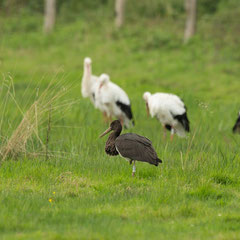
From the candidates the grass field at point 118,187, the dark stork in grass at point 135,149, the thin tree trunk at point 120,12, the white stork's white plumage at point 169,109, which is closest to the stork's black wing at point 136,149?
the dark stork in grass at point 135,149

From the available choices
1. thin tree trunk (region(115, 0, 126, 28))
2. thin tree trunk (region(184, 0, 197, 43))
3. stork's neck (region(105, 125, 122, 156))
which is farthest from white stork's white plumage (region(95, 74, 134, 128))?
thin tree trunk (region(115, 0, 126, 28))

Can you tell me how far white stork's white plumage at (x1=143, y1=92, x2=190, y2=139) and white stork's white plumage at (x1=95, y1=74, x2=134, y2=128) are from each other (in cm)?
137

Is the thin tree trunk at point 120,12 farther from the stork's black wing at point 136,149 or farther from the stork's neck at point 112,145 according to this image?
the stork's black wing at point 136,149

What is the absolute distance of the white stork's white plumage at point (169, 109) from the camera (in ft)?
34.7

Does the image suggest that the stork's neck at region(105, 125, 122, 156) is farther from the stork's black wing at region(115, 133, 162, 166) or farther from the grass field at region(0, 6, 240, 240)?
the stork's black wing at region(115, 133, 162, 166)

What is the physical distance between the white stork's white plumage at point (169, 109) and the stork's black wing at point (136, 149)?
3.87 meters

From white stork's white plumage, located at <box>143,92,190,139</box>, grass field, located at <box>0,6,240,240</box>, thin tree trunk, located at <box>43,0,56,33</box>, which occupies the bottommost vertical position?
grass field, located at <box>0,6,240,240</box>

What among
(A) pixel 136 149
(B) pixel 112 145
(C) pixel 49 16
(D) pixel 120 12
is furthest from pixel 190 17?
(A) pixel 136 149

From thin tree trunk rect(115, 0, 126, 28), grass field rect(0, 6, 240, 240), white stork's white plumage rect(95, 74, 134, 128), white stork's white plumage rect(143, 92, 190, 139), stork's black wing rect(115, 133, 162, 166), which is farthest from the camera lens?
thin tree trunk rect(115, 0, 126, 28)

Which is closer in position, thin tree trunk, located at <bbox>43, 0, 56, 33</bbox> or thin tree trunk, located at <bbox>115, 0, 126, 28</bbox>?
thin tree trunk, located at <bbox>115, 0, 126, 28</bbox>

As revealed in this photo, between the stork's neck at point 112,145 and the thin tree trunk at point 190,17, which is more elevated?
the thin tree trunk at point 190,17

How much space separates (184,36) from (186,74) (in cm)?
477

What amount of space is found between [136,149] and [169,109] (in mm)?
4177

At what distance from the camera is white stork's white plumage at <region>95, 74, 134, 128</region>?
12289mm
